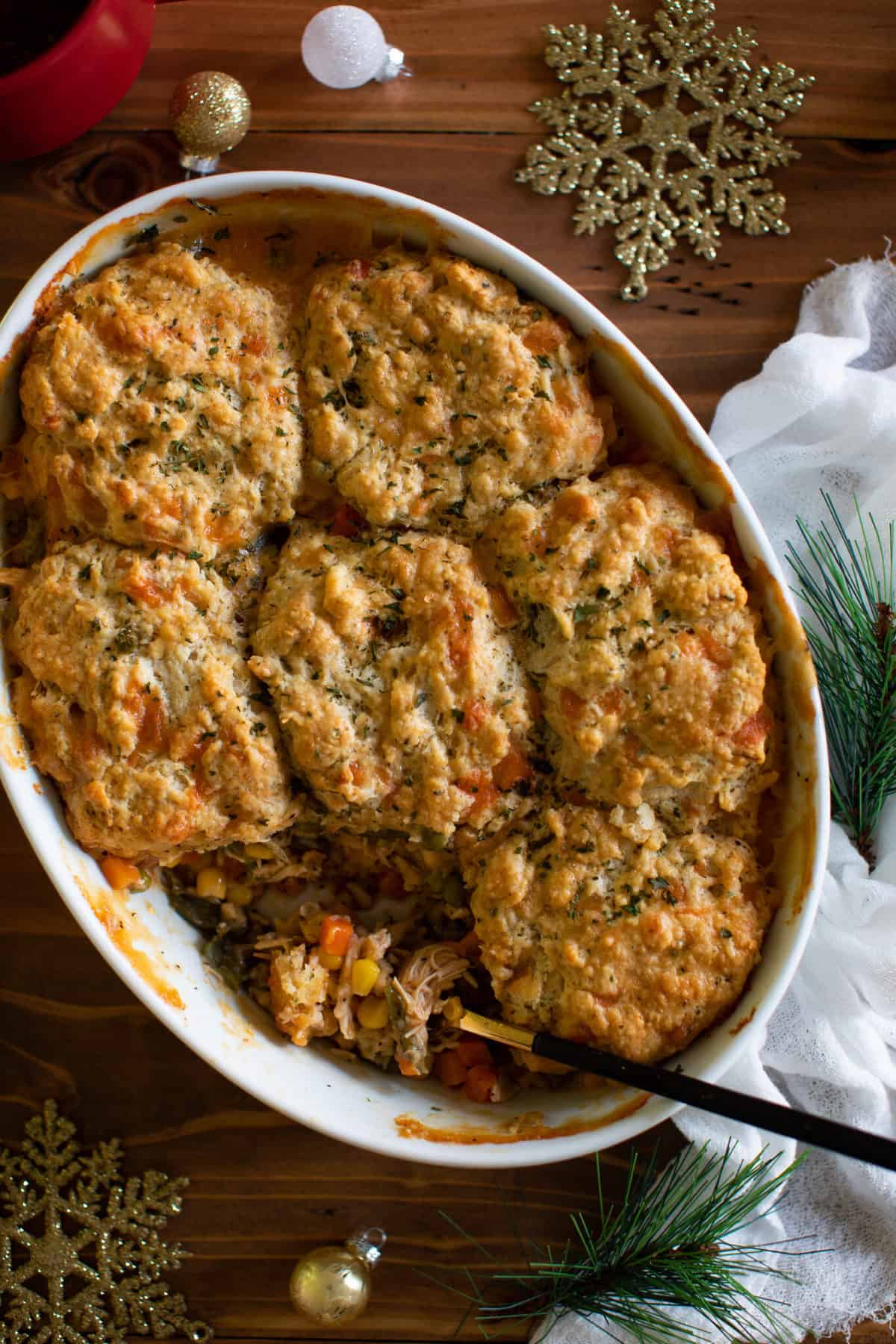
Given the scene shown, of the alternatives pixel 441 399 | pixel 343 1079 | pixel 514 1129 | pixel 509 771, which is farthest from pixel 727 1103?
pixel 441 399

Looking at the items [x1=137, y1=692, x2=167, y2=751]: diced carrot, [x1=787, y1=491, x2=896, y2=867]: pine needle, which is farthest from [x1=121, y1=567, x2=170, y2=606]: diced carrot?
[x1=787, y1=491, x2=896, y2=867]: pine needle

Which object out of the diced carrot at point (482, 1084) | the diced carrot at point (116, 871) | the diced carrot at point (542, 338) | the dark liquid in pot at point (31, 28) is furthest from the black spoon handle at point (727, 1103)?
the dark liquid in pot at point (31, 28)

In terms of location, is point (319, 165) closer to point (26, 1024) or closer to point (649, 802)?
point (649, 802)

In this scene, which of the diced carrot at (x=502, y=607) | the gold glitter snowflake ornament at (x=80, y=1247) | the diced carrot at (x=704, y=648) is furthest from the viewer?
the gold glitter snowflake ornament at (x=80, y=1247)

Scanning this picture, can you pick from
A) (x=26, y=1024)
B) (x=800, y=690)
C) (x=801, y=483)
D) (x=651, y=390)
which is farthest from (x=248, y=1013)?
(x=801, y=483)

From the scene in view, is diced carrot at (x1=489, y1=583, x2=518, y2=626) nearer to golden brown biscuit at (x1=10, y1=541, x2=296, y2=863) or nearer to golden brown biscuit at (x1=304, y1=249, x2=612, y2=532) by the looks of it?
golden brown biscuit at (x1=304, y1=249, x2=612, y2=532)

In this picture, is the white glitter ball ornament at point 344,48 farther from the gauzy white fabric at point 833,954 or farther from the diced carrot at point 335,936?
the diced carrot at point 335,936

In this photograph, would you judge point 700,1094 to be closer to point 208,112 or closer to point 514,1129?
point 514,1129
